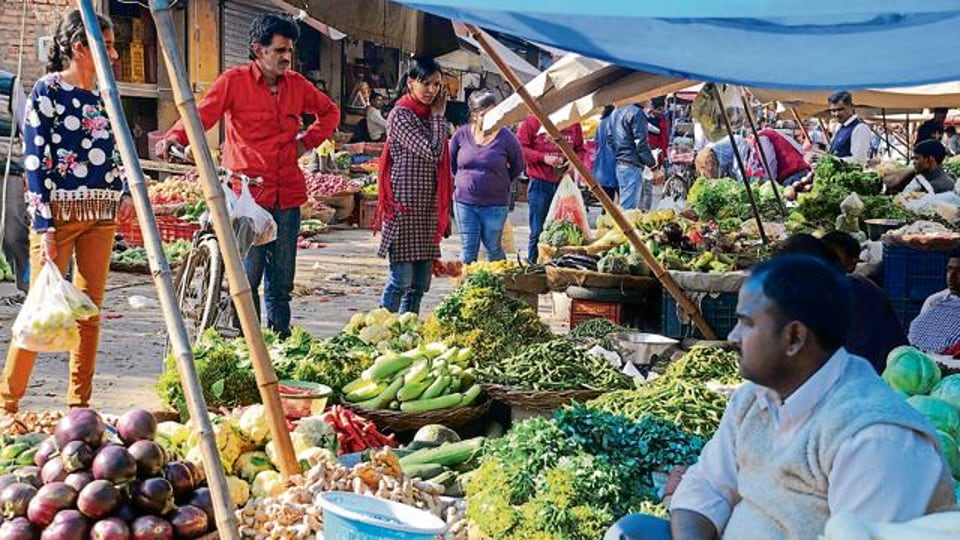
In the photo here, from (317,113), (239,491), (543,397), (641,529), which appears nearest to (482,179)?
(317,113)

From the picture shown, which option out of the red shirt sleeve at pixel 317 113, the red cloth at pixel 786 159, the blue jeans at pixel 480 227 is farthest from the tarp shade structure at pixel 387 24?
A: the red cloth at pixel 786 159

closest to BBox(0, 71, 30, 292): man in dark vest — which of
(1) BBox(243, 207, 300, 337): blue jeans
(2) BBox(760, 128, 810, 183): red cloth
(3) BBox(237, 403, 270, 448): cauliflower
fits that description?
(1) BBox(243, 207, 300, 337): blue jeans

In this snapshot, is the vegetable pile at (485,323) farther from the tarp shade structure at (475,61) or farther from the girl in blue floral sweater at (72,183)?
the tarp shade structure at (475,61)

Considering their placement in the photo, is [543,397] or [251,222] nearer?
[543,397]

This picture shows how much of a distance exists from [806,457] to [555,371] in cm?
318

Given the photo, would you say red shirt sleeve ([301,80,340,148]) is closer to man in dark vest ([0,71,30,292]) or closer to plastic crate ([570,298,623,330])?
plastic crate ([570,298,623,330])

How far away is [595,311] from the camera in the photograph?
28.8 ft

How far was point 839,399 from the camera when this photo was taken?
2.61 meters

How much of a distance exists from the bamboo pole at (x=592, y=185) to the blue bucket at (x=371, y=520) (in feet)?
7.70

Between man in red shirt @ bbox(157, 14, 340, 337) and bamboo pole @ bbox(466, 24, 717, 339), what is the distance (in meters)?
1.60

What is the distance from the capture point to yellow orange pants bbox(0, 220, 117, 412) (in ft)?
18.7

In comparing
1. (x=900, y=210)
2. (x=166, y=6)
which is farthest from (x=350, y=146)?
(x=166, y=6)

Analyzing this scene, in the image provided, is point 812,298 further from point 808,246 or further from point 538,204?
point 538,204

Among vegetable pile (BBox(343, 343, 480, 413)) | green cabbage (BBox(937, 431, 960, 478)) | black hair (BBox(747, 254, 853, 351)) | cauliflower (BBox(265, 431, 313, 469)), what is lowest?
cauliflower (BBox(265, 431, 313, 469))
